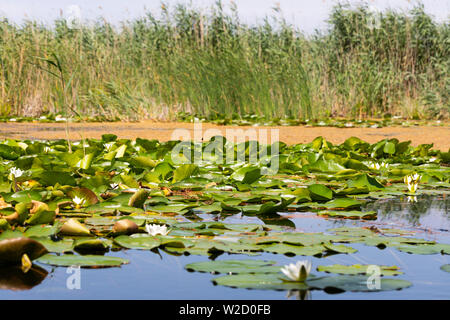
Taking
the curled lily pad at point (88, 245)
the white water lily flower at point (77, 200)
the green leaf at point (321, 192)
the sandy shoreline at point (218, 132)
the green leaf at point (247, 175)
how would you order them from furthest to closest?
the sandy shoreline at point (218, 132) → the green leaf at point (247, 175) → the green leaf at point (321, 192) → the white water lily flower at point (77, 200) → the curled lily pad at point (88, 245)

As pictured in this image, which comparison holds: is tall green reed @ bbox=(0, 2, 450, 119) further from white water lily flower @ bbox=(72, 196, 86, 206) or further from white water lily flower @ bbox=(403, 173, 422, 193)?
white water lily flower @ bbox=(72, 196, 86, 206)

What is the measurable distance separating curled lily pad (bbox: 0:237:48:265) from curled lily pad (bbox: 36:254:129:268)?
3 cm

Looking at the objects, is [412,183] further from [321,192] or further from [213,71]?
[213,71]

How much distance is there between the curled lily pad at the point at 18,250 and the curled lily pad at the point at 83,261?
0.03 meters

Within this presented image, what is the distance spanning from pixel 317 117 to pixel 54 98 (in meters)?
5.03

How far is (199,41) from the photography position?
11.4 metres

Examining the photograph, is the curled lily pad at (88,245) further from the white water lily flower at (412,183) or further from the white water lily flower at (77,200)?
the white water lily flower at (412,183)

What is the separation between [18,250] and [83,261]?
19 cm

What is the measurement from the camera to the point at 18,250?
5.72ft

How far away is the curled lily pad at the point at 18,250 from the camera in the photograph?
67.7 inches

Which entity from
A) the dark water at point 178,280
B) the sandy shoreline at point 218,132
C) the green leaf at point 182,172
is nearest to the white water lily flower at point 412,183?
the dark water at point 178,280

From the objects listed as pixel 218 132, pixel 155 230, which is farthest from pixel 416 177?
pixel 218 132

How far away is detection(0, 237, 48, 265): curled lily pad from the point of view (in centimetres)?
172
